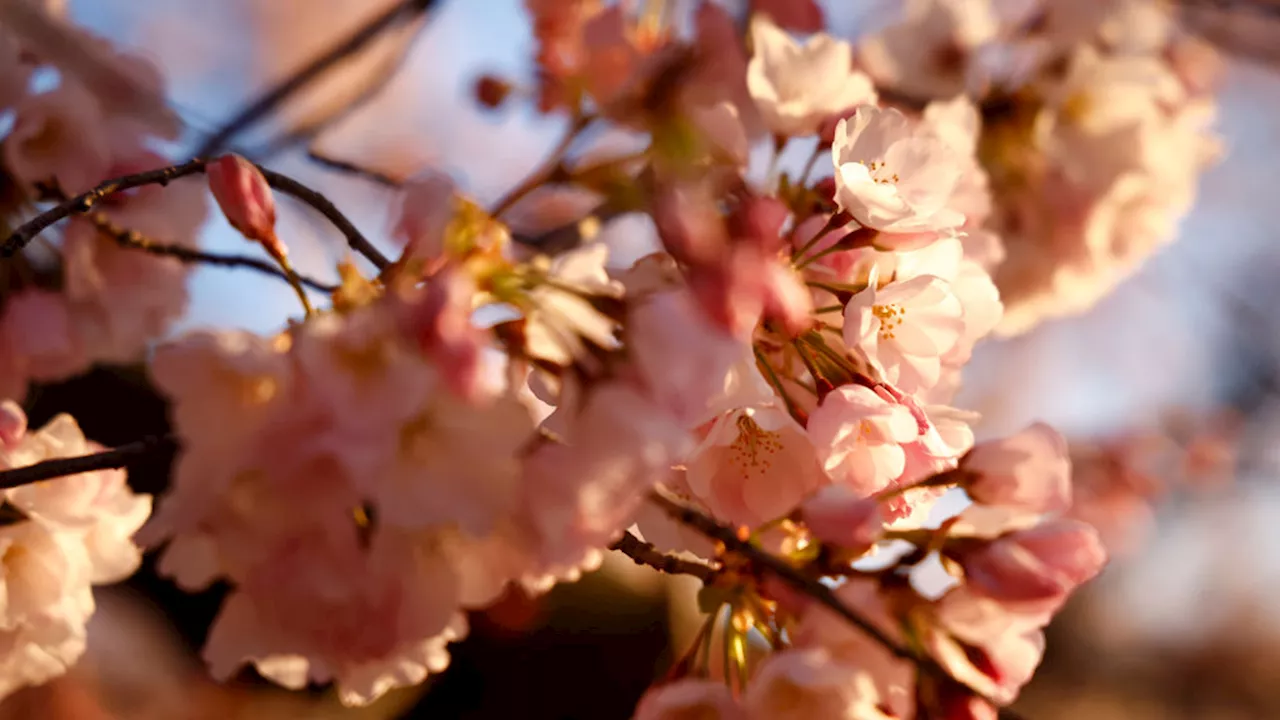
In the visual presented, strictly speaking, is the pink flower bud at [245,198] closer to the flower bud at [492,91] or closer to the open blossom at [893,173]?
the open blossom at [893,173]

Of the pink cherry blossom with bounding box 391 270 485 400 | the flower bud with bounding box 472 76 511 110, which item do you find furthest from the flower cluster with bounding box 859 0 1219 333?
the pink cherry blossom with bounding box 391 270 485 400

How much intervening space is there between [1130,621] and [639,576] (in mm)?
3207

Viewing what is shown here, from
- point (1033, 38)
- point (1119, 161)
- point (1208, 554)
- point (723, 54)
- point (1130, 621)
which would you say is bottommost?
point (1208, 554)

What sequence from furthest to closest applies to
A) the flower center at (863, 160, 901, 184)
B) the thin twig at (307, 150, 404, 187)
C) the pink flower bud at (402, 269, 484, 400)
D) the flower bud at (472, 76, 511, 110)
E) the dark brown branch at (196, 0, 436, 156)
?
the flower bud at (472, 76, 511, 110) → the dark brown branch at (196, 0, 436, 156) → the thin twig at (307, 150, 404, 187) → the flower center at (863, 160, 901, 184) → the pink flower bud at (402, 269, 484, 400)

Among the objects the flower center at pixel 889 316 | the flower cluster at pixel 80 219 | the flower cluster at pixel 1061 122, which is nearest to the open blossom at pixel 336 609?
the flower center at pixel 889 316

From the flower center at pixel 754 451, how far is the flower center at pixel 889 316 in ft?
0.31

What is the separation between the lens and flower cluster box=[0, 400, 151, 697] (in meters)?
0.59

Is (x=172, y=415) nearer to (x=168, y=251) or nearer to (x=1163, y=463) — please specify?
(x=168, y=251)

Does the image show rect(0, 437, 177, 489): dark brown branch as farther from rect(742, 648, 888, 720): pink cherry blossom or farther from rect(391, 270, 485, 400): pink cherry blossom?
rect(742, 648, 888, 720): pink cherry blossom

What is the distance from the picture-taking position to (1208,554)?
4.57 m

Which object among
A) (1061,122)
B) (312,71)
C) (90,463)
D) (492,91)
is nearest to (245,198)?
(90,463)

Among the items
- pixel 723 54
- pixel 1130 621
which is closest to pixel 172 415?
pixel 723 54

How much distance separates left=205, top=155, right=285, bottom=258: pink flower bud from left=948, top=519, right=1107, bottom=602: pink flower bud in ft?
1.34

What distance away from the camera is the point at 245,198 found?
17.8 inches
